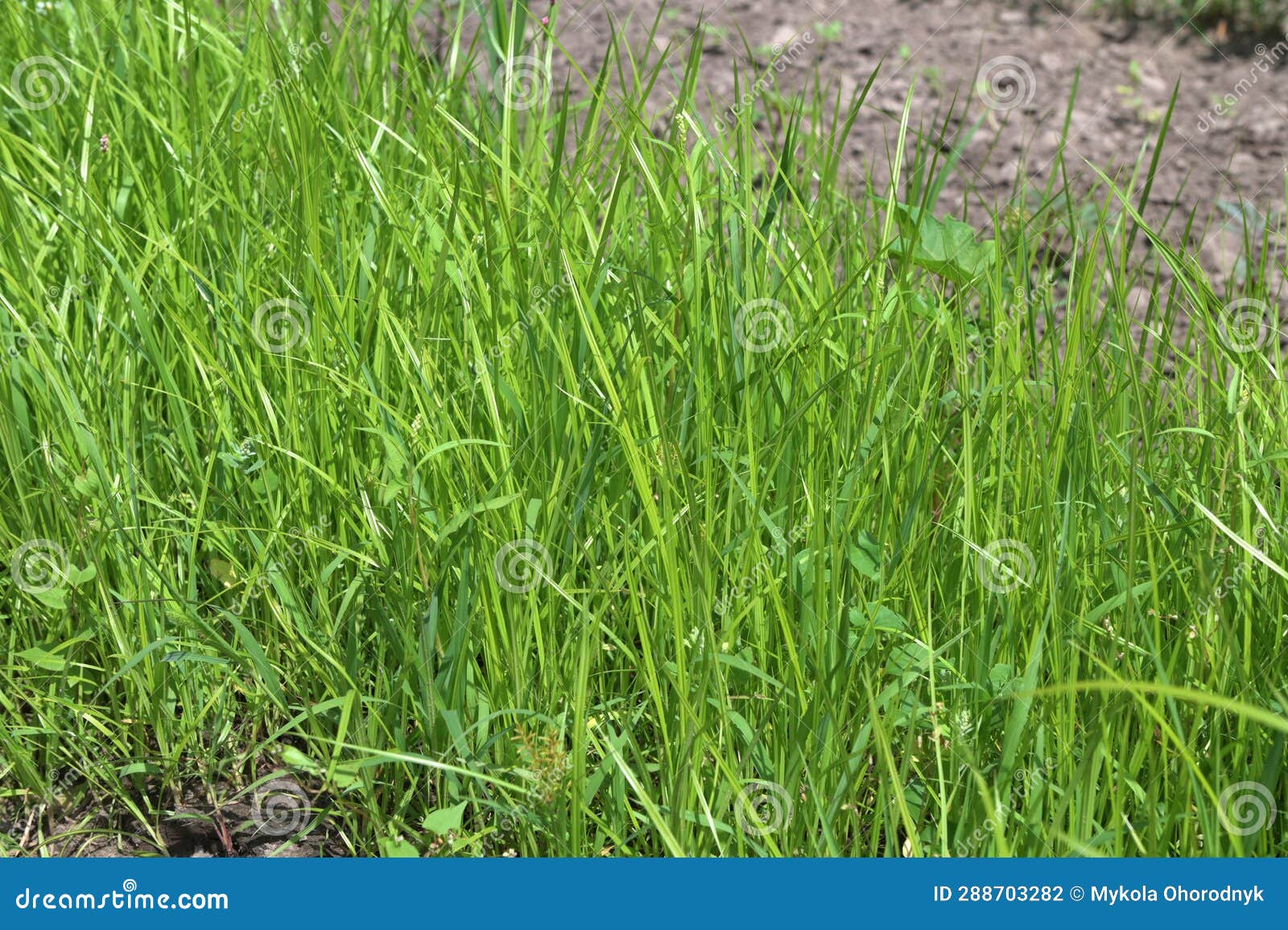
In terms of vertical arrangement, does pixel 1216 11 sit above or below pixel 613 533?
above

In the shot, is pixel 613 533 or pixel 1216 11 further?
pixel 1216 11

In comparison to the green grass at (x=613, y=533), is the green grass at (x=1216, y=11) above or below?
above

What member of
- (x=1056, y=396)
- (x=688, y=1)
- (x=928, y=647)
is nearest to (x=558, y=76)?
(x=688, y=1)

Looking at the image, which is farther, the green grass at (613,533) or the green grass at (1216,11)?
the green grass at (1216,11)

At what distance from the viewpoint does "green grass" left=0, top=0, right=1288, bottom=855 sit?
1604 millimetres

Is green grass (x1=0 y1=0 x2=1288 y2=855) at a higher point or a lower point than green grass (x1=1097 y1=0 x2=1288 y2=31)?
lower

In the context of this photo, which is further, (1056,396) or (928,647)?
(1056,396)

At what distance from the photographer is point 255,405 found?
6.68 ft

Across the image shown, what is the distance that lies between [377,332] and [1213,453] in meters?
1.35

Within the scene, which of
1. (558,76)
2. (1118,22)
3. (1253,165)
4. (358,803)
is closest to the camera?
(358,803)

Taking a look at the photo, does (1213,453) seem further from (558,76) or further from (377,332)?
(558,76)

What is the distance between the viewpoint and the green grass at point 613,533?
1604mm

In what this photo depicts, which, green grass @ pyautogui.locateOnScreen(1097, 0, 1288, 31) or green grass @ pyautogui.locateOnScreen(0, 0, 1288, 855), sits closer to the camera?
green grass @ pyautogui.locateOnScreen(0, 0, 1288, 855)

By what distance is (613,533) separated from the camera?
74.2 inches
